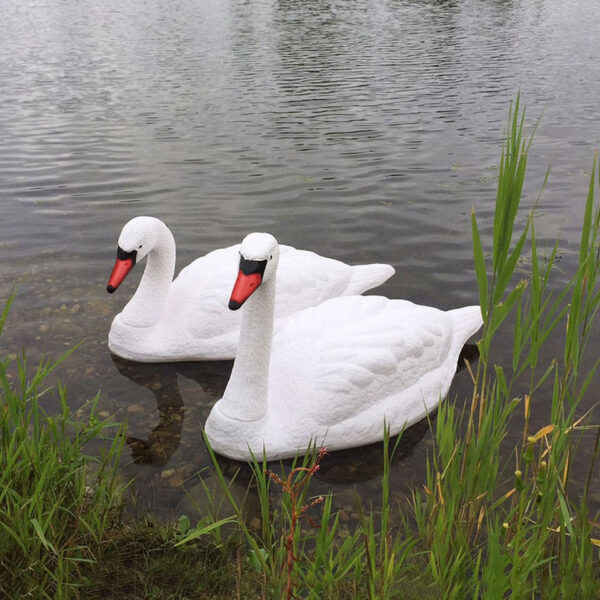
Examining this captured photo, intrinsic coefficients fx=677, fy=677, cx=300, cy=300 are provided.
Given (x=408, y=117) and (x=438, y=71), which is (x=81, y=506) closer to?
(x=408, y=117)

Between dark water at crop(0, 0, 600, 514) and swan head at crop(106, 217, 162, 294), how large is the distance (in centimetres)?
88

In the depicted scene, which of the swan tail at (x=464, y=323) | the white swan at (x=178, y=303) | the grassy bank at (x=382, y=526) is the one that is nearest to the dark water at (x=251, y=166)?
the white swan at (x=178, y=303)

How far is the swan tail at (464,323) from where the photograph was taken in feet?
17.1

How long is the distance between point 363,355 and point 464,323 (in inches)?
49.6

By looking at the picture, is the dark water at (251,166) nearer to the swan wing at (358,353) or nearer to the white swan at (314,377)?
the white swan at (314,377)

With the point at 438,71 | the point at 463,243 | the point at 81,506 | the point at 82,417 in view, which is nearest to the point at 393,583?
the point at 81,506

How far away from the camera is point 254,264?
4016mm

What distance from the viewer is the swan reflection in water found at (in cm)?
409

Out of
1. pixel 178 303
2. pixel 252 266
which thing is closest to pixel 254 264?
pixel 252 266

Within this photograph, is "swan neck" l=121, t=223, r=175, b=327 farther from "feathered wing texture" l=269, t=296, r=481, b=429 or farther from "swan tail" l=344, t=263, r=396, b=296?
"swan tail" l=344, t=263, r=396, b=296

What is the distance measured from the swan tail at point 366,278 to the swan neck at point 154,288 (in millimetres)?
1579

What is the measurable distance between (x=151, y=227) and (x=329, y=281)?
61.9 inches

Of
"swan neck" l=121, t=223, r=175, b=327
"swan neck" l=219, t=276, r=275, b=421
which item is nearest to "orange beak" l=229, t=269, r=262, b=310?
"swan neck" l=219, t=276, r=275, b=421

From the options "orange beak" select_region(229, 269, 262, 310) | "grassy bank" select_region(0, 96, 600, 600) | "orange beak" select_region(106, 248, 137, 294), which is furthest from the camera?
"orange beak" select_region(106, 248, 137, 294)
